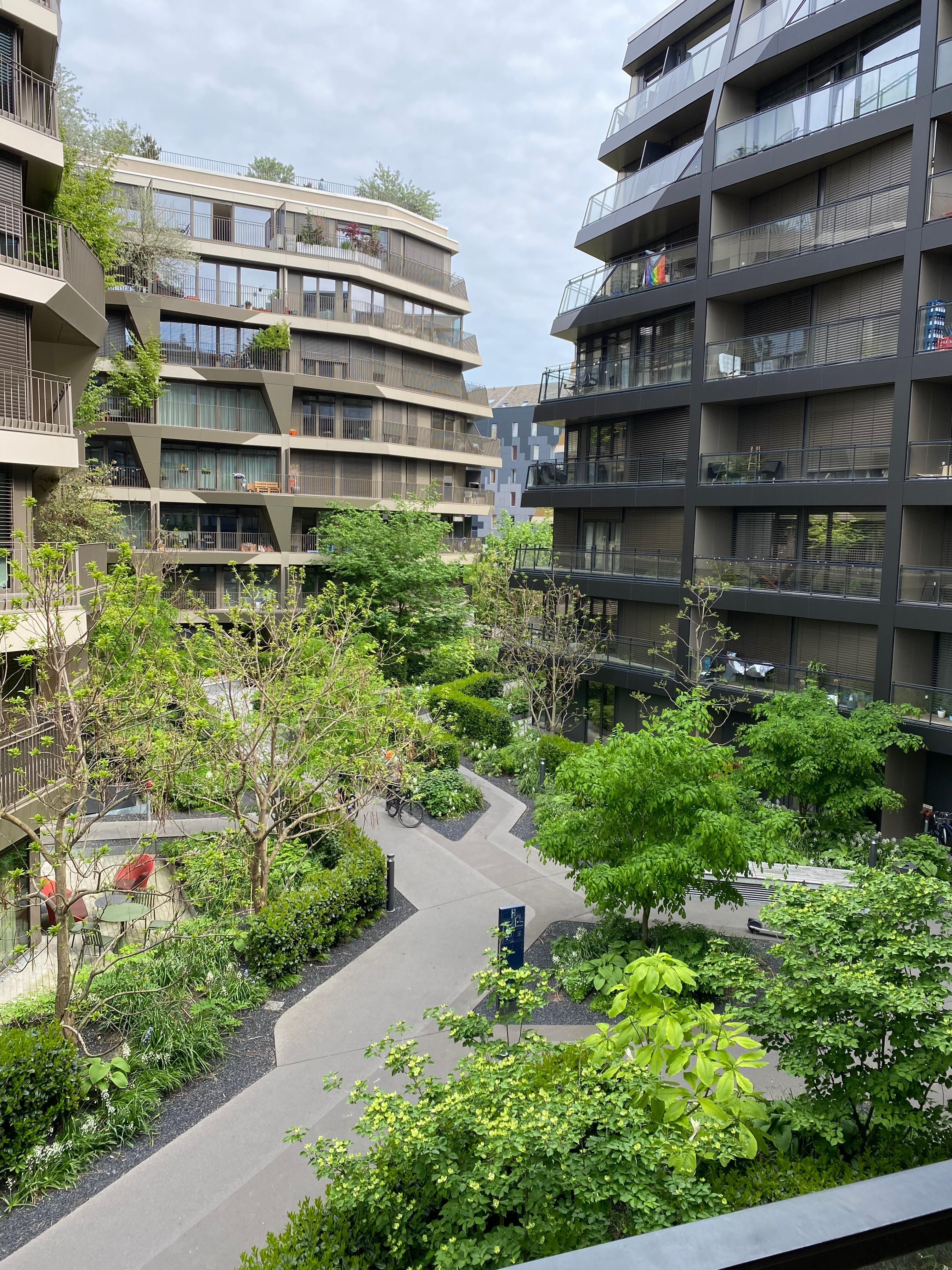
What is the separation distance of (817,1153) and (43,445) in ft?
49.9

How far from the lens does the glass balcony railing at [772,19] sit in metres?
20.6

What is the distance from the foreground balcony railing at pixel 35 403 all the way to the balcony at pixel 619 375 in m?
15.8

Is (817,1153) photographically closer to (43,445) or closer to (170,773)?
(170,773)

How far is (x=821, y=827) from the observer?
16234mm

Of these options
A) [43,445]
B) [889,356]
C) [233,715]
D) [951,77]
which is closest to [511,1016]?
[233,715]

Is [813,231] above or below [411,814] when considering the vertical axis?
above

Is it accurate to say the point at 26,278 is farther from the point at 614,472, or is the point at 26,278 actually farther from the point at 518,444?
the point at 518,444

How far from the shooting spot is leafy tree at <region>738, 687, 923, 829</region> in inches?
602

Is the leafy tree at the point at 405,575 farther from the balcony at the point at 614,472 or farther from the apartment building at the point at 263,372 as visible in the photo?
the balcony at the point at 614,472

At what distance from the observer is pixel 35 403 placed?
16.1 m

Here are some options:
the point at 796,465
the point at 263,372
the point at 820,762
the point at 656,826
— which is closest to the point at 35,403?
the point at 656,826

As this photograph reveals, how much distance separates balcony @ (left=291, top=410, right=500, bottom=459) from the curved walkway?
88.9 ft

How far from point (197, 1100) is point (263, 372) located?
33.3 metres

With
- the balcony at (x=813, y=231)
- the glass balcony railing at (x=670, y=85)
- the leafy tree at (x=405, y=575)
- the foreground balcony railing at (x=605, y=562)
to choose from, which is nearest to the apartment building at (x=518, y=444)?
the leafy tree at (x=405, y=575)
